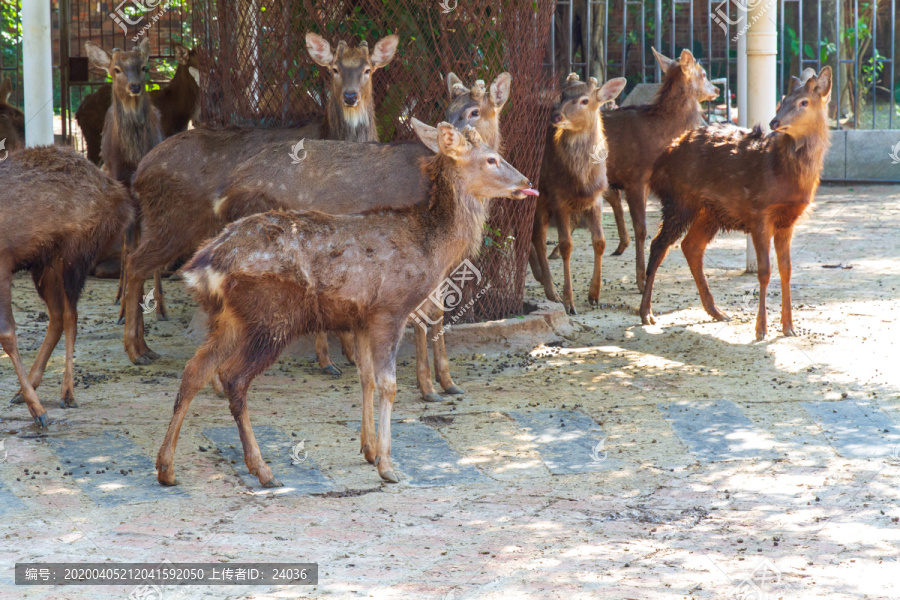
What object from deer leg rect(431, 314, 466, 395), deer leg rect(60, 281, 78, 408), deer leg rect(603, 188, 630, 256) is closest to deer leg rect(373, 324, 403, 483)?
deer leg rect(431, 314, 466, 395)

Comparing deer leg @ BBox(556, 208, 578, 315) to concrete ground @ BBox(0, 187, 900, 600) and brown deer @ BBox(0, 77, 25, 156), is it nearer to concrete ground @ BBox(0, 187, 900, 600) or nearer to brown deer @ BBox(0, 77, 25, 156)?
concrete ground @ BBox(0, 187, 900, 600)

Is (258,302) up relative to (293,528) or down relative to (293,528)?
up

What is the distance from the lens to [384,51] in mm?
7637

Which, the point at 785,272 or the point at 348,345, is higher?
the point at 785,272

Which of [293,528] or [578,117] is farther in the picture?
[578,117]

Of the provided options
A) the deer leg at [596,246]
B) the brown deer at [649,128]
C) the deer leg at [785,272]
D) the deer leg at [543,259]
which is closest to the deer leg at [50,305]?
the deer leg at [543,259]

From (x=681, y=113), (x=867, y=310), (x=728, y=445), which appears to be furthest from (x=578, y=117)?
(x=728, y=445)

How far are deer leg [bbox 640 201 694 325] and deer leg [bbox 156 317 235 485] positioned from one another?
4.91 m

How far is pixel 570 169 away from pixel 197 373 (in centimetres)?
535

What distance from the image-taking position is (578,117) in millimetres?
9812

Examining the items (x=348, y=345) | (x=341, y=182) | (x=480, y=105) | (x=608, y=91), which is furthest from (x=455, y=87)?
(x=608, y=91)

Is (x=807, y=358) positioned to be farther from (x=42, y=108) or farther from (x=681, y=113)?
(x=42, y=108)

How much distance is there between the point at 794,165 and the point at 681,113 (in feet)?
8.91

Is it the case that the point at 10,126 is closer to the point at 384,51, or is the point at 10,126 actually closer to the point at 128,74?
the point at 128,74
